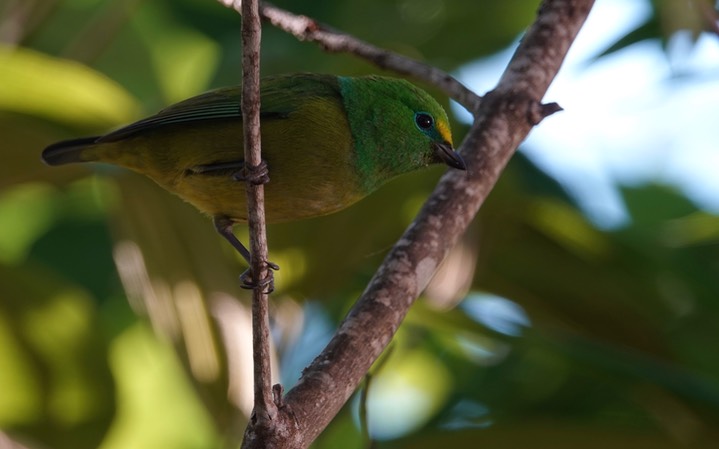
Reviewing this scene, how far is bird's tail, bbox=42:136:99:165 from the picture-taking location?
388 centimetres

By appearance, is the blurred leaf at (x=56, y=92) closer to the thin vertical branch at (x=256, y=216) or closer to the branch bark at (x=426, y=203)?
the branch bark at (x=426, y=203)

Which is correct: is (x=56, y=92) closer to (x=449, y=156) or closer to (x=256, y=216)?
(x=449, y=156)

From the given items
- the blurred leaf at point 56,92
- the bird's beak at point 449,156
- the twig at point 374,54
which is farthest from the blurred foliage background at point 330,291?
the twig at point 374,54

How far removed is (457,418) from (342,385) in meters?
2.20

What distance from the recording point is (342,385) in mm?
2967

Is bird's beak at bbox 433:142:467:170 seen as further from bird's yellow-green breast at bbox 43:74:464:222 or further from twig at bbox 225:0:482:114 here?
twig at bbox 225:0:482:114

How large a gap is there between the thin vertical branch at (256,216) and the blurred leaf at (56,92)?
197 cm

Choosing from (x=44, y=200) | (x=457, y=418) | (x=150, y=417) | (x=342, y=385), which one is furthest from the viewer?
(x=44, y=200)

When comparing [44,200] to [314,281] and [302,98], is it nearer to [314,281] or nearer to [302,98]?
[314,281]

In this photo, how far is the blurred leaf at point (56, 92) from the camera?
4367mm

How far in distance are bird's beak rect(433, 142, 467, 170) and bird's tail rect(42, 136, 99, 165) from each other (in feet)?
4.10

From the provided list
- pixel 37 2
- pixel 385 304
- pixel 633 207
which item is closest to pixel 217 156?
pixel 385 304

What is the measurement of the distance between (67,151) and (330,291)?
1.24 metres

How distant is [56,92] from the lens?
14.5 ft
